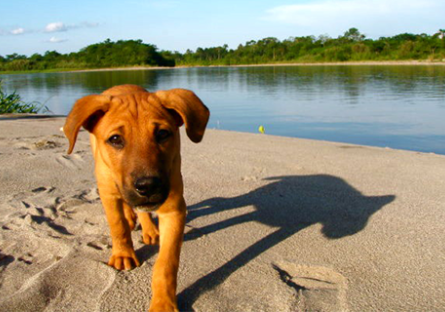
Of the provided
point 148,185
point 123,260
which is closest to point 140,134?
point 148,185

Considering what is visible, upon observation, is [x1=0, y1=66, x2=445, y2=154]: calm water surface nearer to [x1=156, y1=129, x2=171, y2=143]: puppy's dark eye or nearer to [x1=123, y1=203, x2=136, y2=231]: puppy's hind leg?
[x1=123, y1=203, x2=136, y2=231]: puppy's hind leg

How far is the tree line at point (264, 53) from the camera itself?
228ft

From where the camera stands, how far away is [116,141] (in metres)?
3.02

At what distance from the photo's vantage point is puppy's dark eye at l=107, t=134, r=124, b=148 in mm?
2996

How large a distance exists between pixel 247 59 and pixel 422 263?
98.3m

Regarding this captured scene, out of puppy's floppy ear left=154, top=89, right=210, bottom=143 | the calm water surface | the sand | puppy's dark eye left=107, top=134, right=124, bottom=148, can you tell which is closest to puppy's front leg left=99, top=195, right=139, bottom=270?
the sand

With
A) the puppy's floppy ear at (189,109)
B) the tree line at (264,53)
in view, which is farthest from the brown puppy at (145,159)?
the tree line at (264,53)

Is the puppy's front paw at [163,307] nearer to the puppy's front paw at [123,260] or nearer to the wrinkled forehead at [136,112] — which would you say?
the puppy's front paw at [123,260]

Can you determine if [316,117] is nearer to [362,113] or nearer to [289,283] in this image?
[362,113]

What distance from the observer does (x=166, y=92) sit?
130 inches

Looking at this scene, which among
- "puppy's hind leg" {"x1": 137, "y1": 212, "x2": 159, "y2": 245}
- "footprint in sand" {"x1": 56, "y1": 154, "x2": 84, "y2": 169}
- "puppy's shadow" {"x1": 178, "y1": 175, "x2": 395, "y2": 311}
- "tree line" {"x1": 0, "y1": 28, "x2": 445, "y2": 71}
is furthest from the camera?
"tree line" {"x1": 0, "y1": 28, "x2": 445, "y2": 71}

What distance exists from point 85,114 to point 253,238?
1.88 m

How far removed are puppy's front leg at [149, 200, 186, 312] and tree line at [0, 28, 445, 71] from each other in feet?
217

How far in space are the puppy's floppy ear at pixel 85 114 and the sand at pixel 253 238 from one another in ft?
3.44
